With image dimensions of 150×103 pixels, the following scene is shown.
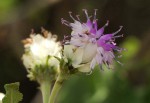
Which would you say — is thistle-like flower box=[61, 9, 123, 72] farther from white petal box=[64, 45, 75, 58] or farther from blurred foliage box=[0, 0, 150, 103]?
blurred foliage box=[0, 0, 150, 103]

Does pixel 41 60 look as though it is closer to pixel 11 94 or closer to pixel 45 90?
pixel 45 90

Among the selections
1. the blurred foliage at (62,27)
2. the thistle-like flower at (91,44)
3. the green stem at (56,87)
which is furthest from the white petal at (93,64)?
the blurred foliage at (62,27)

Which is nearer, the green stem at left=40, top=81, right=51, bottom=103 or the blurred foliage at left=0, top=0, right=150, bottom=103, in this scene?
the green stem at left=40, top=81, right=51, bottom=103

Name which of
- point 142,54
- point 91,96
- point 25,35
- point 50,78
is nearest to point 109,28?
point 142,54

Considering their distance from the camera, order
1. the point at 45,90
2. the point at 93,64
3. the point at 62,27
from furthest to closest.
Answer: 1. the point at 62,27
2. the point at 45,90
3. the point at 93,64

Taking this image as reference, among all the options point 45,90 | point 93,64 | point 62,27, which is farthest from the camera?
point 62,27

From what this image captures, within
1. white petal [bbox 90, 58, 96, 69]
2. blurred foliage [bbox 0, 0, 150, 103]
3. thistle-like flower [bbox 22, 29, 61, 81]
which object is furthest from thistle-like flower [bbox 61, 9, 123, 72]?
blurred foliage [bbox 0, 0, 150, 103]

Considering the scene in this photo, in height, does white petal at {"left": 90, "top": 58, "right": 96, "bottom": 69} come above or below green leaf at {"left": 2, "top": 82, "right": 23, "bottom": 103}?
above

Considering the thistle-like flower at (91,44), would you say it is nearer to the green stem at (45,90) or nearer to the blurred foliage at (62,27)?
the green stem at (45,90)

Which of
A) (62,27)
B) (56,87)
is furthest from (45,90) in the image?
(62,27)

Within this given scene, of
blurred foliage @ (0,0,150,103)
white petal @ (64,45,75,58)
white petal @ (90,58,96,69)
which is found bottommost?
blurred foliage @ (0,0,150,103)

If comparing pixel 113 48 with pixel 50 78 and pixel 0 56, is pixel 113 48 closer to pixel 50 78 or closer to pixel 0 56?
pixel 50 78
